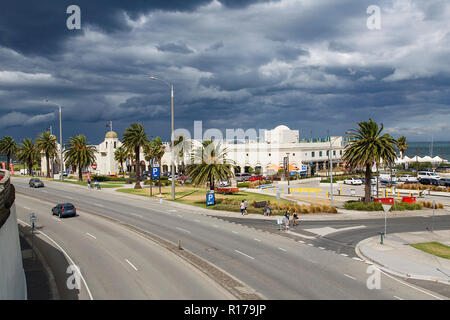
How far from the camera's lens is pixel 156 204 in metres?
41.9

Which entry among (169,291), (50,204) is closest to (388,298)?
(169,291)

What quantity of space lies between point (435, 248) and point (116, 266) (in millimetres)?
19958

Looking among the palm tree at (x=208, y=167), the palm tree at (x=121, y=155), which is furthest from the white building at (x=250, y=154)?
the palm tree at (x=208, y=167)

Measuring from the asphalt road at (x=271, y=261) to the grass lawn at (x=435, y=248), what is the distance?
19.2 ft

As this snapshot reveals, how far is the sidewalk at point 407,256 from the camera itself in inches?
683

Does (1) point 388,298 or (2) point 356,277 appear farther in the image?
(2) point 356,277

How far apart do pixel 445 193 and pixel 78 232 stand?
50.3 metres

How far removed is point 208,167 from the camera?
1688 inches

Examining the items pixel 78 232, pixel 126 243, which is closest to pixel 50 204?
pixel 78 232

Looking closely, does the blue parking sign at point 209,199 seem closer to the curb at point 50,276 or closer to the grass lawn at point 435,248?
the curb at point 50,276

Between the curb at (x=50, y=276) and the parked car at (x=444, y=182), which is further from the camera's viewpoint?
the parked car at (x=444, y=182)
